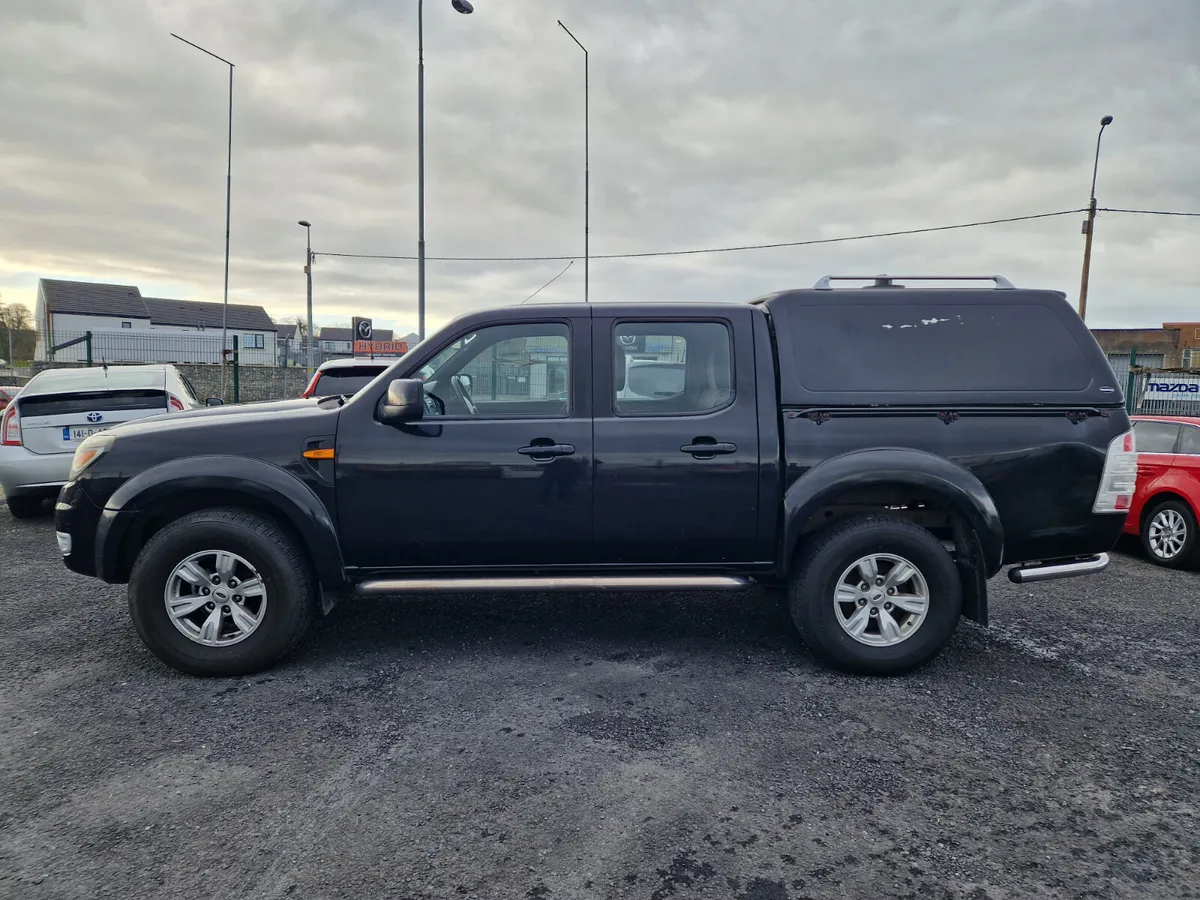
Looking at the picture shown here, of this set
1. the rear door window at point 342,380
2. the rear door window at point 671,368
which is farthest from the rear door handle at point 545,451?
the rear door window at point 342,380

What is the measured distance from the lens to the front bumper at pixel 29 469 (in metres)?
7.10

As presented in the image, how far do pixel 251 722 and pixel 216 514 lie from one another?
3.63ft

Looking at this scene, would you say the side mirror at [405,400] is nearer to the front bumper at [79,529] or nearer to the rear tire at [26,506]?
the front bumper at [79,529]

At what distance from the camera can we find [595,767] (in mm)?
3023

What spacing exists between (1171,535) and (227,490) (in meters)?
7.43

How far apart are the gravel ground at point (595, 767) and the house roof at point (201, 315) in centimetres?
7181

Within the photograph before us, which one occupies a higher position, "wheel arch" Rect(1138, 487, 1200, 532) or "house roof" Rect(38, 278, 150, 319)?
"house roof" Rect(38, 278, 150, 319)

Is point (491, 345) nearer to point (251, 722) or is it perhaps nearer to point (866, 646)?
point (251, 722)

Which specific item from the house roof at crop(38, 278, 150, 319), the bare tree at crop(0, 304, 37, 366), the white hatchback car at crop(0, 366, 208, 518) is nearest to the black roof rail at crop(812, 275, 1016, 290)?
the white hatchback car at crop(0, 366, 208, 518)

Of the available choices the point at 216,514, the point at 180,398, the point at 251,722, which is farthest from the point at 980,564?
the point at 180,398

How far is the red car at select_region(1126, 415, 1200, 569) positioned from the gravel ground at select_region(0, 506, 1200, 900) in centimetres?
207

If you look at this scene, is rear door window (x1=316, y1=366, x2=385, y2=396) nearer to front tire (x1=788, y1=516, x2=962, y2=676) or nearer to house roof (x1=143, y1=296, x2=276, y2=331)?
front tire (x1=788, y1=516, x2=962, y2=676)

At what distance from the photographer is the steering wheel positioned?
4.09 metres

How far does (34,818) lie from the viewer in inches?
105
